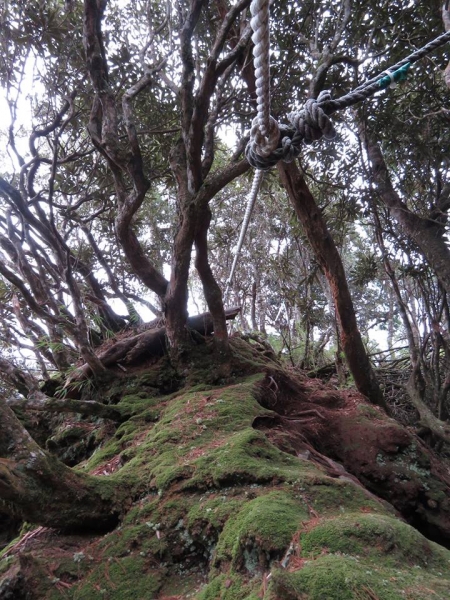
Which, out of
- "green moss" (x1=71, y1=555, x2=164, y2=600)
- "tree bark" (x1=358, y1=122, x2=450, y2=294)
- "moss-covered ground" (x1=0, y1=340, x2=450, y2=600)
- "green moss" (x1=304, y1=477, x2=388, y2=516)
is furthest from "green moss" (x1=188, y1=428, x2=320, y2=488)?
"tree bark" (x1=358, y1=122, x2=450, y2=294)

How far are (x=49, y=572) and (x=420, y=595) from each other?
1416mm

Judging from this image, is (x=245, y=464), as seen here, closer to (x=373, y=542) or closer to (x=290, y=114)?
(x=373, y=542)

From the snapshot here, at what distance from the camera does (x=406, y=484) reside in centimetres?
A: 310

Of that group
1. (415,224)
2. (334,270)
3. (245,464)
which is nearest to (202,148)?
(334,270)

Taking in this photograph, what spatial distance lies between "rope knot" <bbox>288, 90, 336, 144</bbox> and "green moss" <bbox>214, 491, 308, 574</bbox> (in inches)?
61.7

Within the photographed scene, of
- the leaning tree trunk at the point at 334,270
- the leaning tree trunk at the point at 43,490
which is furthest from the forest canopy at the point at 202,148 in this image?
the leaning tree trunk at the point at 43,490

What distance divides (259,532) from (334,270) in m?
3.23

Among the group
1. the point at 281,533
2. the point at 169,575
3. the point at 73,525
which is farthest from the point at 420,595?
the point at 73,525

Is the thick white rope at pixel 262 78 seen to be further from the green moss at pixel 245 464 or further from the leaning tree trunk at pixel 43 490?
the leaning tree trunk at pixel 43 490

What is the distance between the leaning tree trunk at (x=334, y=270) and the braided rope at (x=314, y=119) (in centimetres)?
242

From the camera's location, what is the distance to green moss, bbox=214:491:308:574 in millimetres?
1561

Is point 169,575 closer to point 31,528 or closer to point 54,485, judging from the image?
point 54,485

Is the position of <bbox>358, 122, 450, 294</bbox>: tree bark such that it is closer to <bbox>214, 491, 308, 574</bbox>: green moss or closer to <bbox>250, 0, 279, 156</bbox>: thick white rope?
<bbox>250, 0, 279, 156</bbox>: thick white rope

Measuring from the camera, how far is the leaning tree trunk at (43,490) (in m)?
1.87
